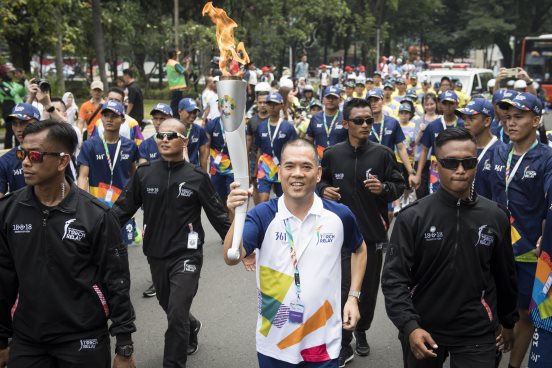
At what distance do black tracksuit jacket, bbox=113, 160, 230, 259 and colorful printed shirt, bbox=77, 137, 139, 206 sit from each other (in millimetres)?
2008

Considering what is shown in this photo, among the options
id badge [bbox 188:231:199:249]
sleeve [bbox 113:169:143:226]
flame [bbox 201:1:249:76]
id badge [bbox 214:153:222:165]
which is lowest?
id badge [bbox 214:153:222:165]

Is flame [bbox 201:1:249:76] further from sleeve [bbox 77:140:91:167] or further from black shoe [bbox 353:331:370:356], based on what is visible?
sleeve [bbox 77:140:91:167]

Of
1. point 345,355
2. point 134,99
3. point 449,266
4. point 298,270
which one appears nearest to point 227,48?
point 298,270

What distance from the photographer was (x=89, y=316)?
12.9 ft

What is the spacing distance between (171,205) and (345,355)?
76.0 inches

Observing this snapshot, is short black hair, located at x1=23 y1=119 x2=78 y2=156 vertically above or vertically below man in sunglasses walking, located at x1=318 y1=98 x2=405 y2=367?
above

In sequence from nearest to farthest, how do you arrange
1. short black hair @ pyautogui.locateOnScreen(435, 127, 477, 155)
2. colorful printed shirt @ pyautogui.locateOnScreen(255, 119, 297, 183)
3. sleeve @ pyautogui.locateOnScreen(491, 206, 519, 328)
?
sleeve @ pyautogui.locateOnScreen(491, 206, 519, 328) → short black hair @ pyautogui.locateOnScreen(435, 127, 477, 155) → colorful printed shirt @ pyautogui.locateOnScreen(255, 119, 297, 183)

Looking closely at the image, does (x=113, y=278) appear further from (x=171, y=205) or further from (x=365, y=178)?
(x=365, y=178)

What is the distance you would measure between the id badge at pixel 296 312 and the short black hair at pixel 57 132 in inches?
61.2

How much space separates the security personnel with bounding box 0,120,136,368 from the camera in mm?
3879

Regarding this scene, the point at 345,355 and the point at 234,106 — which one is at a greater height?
the point at 234,106

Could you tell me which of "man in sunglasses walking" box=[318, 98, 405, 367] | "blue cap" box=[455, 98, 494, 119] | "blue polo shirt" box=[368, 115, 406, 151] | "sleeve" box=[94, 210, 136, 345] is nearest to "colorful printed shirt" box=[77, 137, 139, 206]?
"man in sunglasses walking" box=[318, 98, 405, 367]

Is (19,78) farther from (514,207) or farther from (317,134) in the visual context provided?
(514,207)

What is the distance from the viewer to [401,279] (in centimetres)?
401
